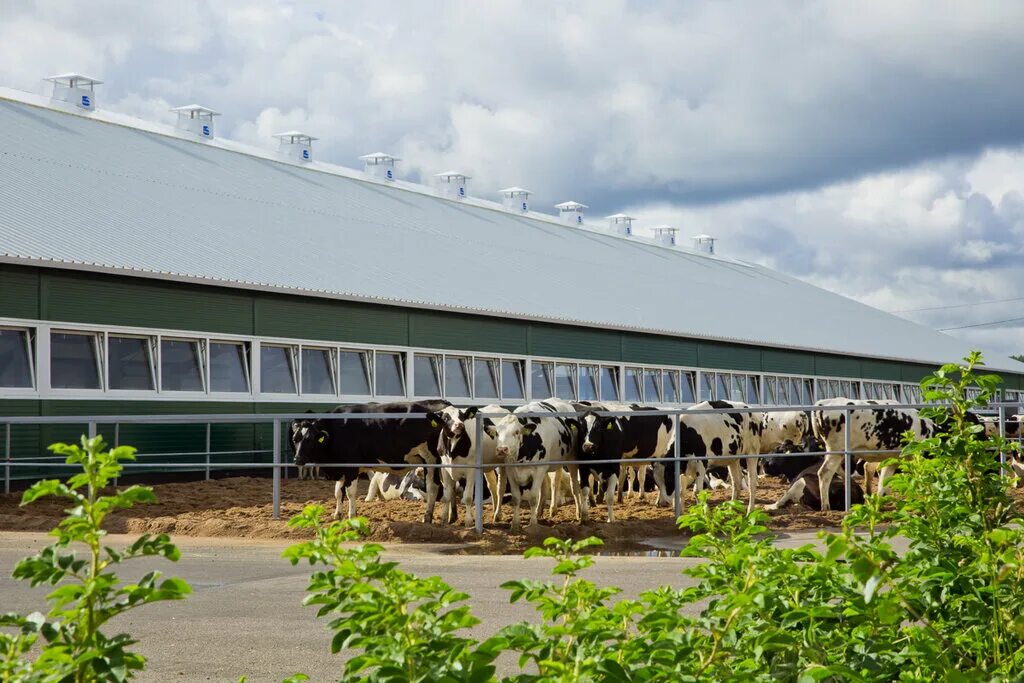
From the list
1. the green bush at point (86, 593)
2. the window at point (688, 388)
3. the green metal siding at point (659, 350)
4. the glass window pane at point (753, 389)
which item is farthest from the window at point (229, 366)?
the green bush at point (86, 593)

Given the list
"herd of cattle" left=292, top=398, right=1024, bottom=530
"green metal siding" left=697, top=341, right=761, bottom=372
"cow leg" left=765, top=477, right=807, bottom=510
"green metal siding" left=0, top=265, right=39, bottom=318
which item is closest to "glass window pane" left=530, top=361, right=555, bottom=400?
"green metal siding" left=697, top=341, right=761, bottom=372

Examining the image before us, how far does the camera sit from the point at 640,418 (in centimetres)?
1911

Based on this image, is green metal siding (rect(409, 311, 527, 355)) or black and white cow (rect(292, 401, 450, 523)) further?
green metal siding (rect(409, 311, 527, 355))

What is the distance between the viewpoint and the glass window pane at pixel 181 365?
943 inches

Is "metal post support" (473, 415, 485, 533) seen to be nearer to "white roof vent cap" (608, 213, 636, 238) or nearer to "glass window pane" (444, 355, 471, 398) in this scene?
"glass window pane" (444, 355, 471, 398)

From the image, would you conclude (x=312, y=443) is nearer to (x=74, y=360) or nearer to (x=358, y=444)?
(x=358, y=444)

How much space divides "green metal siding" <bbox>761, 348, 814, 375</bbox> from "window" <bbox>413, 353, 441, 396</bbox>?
15.5m

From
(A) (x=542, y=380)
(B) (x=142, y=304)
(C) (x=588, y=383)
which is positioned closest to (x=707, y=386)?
(C) (x=588, y=383)

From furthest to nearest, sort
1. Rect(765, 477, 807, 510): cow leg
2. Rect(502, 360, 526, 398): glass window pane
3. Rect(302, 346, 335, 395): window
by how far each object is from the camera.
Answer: Rect(502, 360, 526, 398): glass window pane
Rect(302, 346, 335, 395): window
Rect(765, 477, 807, 510): cow leg

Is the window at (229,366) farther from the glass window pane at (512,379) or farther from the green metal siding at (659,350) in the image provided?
the green metal siding at (659,350)

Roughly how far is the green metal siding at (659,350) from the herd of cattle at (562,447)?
1317 cm

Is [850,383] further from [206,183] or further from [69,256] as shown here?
[69,256]

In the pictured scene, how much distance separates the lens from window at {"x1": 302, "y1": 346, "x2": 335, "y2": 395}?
87.7ft

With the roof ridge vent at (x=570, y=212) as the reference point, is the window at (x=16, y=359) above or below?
below
